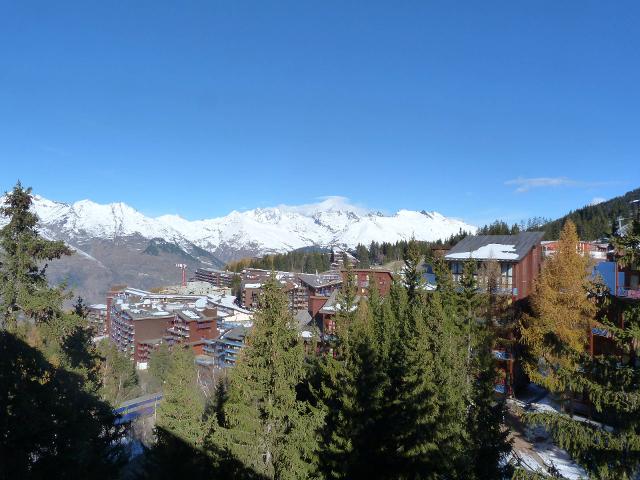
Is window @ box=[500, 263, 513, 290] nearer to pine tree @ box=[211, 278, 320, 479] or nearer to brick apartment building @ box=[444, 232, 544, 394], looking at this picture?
brick apartment building @ box=[444, 232, 544, 394]

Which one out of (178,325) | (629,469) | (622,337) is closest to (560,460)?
(629,469)

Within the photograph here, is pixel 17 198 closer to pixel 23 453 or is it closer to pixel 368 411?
pixel 23 453

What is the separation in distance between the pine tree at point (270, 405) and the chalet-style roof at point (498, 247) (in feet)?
82.4

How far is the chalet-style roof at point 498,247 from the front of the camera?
37469 millimetres

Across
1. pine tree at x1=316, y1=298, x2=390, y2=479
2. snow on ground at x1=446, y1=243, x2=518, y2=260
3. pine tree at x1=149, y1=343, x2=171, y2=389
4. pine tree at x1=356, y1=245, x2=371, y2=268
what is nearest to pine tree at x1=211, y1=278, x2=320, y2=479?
pine tree at x1=316, y1=298, x2=390, y2=479

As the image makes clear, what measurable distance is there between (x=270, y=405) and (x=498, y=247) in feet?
103

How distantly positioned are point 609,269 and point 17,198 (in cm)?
4085

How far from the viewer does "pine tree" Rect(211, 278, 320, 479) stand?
49.4ft

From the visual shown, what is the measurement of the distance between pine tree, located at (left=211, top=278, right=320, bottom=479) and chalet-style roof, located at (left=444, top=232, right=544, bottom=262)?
82.4 ft

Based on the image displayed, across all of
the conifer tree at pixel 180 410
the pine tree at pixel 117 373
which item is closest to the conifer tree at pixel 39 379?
the conifer tree at pixel 180 410

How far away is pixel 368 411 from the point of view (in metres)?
17.9

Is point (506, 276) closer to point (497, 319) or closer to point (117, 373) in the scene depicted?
point (497, 319)

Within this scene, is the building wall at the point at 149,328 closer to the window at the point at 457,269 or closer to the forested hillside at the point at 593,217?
the window at the point at 457,269

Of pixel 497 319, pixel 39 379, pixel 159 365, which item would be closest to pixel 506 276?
pixel 497 319
